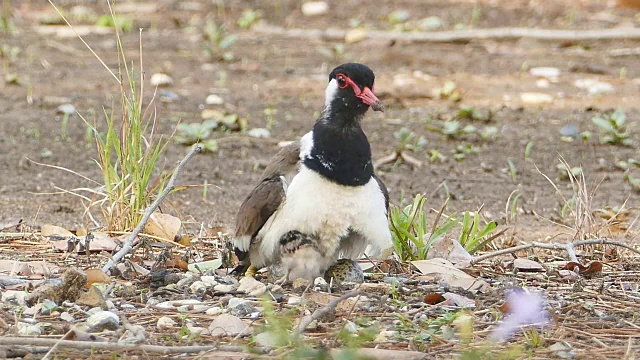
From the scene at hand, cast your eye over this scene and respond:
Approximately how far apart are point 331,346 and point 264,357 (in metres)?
0.29

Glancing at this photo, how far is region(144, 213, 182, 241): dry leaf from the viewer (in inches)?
230

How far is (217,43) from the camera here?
11953mm

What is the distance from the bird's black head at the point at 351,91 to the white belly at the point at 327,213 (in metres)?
0.33

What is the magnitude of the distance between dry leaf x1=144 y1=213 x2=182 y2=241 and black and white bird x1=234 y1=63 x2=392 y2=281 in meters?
0.89

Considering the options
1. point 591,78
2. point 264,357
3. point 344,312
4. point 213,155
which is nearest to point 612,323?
point 344,312

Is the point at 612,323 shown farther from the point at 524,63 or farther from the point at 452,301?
the point at 524,63

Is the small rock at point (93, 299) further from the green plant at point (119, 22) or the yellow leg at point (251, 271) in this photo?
the green plant at point (119, 22)

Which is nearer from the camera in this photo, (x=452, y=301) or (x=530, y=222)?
(x=452, y=301)

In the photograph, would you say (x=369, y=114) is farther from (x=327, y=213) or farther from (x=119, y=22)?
(x=327, y=213)

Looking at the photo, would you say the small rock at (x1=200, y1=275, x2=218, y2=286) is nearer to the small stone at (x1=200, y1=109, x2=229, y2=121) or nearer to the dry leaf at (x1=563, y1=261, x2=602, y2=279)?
the dry leaf at (x1=563, y1=261, x2=602, y2=279)

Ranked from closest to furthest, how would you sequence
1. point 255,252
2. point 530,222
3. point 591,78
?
point 255,252, point 530,222, point 591,78

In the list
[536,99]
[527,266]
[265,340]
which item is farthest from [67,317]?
[536,99]

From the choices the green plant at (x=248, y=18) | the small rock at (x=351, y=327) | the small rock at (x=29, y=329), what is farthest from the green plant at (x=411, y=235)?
the green plant at (x=248, y=18)

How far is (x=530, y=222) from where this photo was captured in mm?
7055
